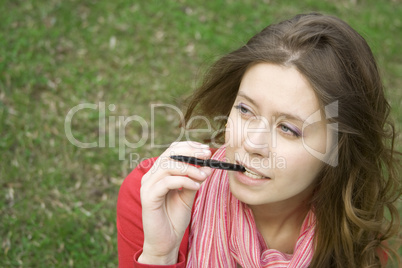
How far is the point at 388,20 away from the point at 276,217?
4.70 metres

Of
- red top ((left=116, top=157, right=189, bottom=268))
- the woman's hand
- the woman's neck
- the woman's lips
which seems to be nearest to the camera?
the woman's hand

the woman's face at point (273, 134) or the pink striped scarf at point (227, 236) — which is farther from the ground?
the woman's face at point (273, 134)

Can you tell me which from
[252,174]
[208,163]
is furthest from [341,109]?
[208,163]

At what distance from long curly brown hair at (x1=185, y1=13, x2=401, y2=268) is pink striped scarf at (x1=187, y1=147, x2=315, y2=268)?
122 mm

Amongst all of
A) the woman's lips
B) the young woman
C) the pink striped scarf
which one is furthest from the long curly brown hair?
the woman's lips

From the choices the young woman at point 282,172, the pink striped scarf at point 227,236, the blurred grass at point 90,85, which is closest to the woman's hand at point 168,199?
the young woman at point 282,172

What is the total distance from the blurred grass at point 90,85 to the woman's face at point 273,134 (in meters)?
1.30

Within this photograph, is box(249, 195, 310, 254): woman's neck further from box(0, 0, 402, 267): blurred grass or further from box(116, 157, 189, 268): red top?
box(0, 0, 402, 267): blurred grass

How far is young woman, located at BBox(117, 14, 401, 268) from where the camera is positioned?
91.0 inches

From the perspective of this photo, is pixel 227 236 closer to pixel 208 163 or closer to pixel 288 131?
pixel 208 163

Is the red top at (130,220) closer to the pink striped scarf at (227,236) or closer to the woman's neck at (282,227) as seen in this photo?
the pink striped scarf at (227,236)

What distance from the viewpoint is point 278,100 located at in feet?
7.44

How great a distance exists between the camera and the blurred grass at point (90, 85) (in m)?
3.93

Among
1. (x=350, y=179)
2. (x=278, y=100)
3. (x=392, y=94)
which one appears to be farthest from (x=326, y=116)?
(x=392, y=94)
